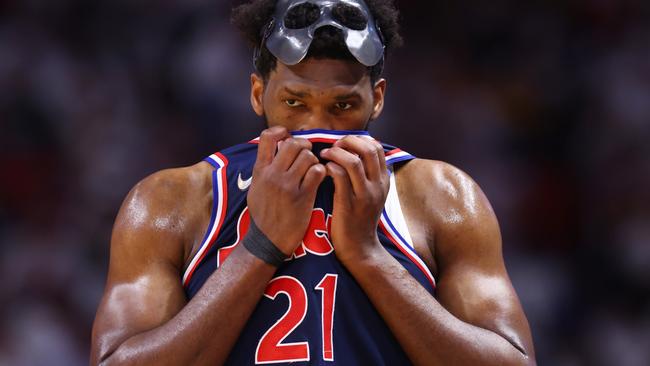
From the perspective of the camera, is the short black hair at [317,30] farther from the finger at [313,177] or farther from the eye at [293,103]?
the finger at [313,177]

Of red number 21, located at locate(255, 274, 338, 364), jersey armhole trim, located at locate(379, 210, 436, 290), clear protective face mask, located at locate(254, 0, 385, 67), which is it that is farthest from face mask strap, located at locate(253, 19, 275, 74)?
red number 21, located at locate(255, 274, 338, 364)

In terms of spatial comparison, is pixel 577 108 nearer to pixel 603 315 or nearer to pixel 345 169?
pixel 603 315

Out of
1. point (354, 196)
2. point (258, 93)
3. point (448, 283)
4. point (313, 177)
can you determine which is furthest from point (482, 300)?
point (258, 93)

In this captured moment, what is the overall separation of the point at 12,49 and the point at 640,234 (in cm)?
381

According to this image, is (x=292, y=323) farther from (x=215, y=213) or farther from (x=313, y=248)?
(x=215, y=213)

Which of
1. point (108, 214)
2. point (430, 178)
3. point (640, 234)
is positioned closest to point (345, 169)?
point (430, 178)

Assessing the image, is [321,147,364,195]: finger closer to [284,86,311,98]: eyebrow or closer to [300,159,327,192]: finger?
[300,159,327,192]: finger

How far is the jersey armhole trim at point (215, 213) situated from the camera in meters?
2.46

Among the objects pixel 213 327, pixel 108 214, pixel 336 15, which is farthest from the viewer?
pixel 108 214

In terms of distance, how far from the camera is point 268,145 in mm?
2385

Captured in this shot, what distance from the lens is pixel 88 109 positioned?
5461 mm

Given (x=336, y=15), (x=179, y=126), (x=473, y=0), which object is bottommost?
(x=179, y=126)

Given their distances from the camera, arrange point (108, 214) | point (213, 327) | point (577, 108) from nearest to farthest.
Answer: point (213, 327) < point (108, 214) < point (577, 108)

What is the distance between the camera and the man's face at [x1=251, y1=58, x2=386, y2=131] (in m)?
2.53
